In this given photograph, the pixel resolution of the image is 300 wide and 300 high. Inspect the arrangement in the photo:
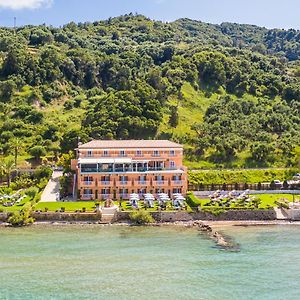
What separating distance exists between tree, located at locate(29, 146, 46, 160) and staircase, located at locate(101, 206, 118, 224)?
2964 cm

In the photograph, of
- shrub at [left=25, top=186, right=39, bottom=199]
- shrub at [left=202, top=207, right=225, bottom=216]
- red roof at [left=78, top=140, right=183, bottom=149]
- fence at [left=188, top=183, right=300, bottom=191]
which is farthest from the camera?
fence at [left=188, top=183, right=300, bottom=191]

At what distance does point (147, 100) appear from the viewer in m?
94.4

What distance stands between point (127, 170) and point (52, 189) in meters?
11.7

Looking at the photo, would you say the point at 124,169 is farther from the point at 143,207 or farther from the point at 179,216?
the point at 179,216

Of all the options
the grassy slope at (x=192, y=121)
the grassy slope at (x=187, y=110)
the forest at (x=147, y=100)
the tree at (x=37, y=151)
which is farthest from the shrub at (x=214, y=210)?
the tree at (x=37, y=151)

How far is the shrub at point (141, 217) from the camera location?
5581 centimetres

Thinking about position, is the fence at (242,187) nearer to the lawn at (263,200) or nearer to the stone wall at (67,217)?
the lawn at (263,200)

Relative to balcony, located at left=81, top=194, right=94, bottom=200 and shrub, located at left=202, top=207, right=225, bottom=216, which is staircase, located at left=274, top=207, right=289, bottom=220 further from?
balcony, located at left=81, top=194, right=94, bottom=200

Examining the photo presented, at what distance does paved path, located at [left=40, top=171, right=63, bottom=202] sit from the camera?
6361 cm

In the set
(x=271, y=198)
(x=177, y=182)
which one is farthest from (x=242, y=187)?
(x=177, y=182)

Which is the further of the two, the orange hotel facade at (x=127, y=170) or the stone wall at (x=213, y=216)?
the orange hotel facade at (x=127, y=170)

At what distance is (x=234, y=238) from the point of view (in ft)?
168

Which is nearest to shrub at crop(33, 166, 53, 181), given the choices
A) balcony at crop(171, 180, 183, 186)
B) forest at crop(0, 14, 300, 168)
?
forest at crop(0, 14, 300, 168)

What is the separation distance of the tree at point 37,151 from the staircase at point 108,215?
29638 millimetres
